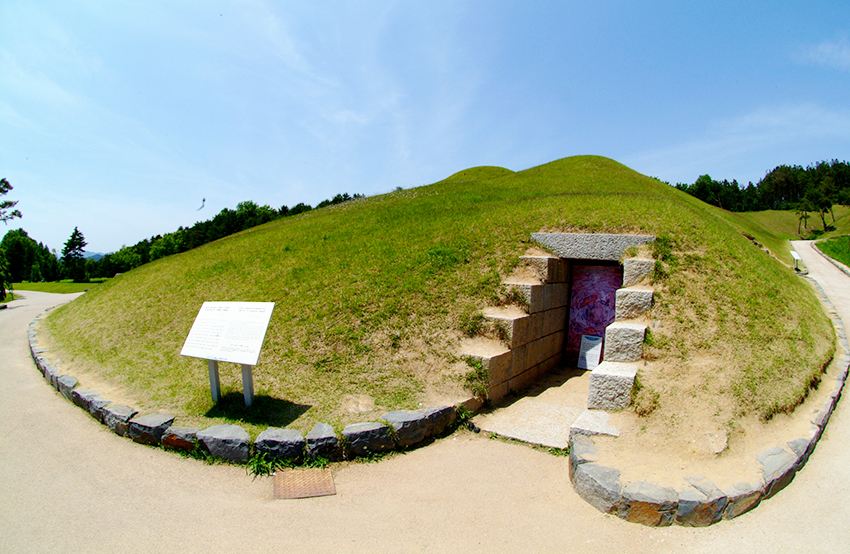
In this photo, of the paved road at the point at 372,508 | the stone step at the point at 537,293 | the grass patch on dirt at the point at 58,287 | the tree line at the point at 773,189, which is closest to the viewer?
the paved road at the point at 372,508

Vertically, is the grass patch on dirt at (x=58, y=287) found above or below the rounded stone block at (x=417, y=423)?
below

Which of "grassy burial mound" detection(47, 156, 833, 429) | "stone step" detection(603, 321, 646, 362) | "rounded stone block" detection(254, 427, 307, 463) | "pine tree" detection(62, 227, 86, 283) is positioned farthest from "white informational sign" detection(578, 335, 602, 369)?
"pine tree" detection(62, 227, 86, 283)

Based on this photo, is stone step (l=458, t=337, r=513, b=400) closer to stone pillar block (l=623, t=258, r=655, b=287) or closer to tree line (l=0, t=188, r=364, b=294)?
stone pillar block (l=623, t=258, r=655, b=287)

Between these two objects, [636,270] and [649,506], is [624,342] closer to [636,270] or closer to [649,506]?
[636,270]

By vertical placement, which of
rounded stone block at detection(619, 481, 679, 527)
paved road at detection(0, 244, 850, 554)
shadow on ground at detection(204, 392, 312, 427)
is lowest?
paved road at detection(0, 244, 850, 554)

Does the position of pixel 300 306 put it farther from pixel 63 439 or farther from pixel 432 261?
pixel 63 439

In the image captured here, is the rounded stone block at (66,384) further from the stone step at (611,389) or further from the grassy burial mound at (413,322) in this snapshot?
the stone step at (611,389)

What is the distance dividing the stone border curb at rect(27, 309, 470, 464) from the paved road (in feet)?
0.59

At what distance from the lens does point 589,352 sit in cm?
949

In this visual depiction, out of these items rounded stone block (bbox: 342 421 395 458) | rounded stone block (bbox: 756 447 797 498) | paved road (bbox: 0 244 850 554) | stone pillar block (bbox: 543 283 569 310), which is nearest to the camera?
paved road (bbox: 0 244 850 554)

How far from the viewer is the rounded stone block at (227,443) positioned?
5551 millimetres

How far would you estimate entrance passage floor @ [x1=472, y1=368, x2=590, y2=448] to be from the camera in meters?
6.45

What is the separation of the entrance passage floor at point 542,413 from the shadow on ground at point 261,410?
2.54 m

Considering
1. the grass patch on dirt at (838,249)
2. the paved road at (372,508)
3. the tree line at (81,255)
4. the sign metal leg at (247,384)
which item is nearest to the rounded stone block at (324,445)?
the paved road at (372,508)
